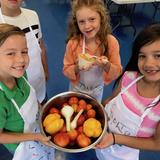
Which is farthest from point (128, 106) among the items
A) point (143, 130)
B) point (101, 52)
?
point (101, 52)

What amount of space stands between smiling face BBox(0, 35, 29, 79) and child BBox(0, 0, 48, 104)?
302 mm

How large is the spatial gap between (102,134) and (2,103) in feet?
1.22

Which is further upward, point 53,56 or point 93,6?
point 93,6

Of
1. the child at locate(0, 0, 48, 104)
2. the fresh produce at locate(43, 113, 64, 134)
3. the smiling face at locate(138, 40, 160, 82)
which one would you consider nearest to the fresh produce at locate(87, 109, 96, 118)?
the fresh produce at locate(43, 113, 64, 134)

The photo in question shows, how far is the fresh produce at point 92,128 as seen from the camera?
2.82 feet

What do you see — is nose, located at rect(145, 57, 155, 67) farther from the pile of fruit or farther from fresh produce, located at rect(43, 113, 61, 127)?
fresh produce, located at rect(43, 113, 61, 127)

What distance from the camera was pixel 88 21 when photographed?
116 cm

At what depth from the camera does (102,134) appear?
2.84 feet

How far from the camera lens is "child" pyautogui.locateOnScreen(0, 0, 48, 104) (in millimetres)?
1141

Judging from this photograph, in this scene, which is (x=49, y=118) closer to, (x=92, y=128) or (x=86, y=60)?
(x=92, y=128)

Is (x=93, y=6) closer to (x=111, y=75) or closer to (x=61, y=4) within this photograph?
(x=111, y=75)

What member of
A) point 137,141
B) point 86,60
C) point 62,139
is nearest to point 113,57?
point 86,60

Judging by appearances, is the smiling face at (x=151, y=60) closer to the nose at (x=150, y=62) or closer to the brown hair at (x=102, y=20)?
the nose at (x=150, y=62)

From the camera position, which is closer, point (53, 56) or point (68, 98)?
point (68, 98)
